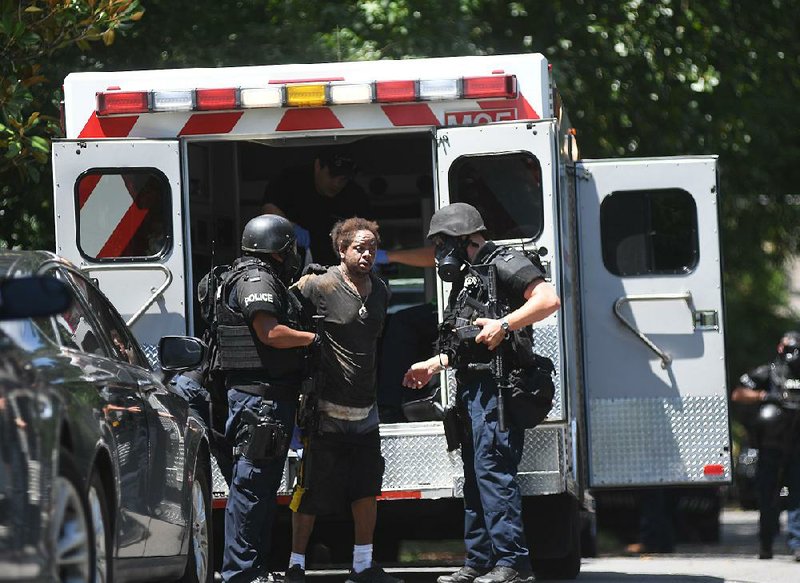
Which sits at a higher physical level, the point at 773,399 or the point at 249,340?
the point at 249,340

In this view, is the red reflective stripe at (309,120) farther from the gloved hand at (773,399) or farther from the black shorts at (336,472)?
the gloved hand at (773,399)

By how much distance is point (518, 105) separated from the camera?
857 centimetres

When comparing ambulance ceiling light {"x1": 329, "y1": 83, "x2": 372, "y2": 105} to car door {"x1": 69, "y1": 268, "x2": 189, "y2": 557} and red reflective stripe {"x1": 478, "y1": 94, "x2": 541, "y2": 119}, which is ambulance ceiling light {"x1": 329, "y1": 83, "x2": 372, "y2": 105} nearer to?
red reflective stripe {"x1": 478, "y1": 94, "x2": 541, "y2": 119}

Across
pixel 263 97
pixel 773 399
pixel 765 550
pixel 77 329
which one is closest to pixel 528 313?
pixel 263 97

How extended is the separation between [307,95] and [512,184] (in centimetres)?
114

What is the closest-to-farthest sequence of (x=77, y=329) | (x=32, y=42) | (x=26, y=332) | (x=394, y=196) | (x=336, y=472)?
(x=26, y=332) → (x=77, y=329) → (x=336, y=472) → (x=32, y=42) → (x=394, y=196)

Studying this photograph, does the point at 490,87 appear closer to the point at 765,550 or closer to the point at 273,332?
the point at 273,332

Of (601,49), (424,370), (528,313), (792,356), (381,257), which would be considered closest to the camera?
(528,313)

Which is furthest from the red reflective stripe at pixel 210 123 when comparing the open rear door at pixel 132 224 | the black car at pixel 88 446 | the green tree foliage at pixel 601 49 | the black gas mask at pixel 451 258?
the green tree foliage at pixel 601 49

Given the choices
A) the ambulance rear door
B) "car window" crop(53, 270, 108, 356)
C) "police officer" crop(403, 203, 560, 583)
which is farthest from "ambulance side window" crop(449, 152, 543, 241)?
"car window" crop(53, 270, 108, 356)

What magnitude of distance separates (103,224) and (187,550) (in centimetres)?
234

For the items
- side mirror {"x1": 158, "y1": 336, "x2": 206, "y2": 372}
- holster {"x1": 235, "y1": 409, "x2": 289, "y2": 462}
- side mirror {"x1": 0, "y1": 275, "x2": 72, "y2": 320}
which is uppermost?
side mirror {"x1": 0, "y1": 275, "x2": 72, "y2": 320}

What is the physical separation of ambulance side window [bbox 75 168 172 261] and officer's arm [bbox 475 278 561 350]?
1.78m

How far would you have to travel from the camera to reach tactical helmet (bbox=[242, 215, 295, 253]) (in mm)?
7953
